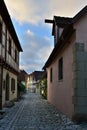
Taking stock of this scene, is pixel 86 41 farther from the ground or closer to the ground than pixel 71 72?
farther from the ground

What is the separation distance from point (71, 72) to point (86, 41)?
1.40 m

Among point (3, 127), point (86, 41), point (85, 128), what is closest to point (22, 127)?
point (3, 127)

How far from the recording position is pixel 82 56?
9180 millimetres

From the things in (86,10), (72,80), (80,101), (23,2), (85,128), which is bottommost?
(85,128)

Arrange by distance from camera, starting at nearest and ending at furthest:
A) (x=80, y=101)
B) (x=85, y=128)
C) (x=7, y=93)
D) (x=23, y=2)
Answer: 1. (x=85, y=128)
2. (x=80, y=101)
3. (x=23, y=2)
4. (x=7, y=93)

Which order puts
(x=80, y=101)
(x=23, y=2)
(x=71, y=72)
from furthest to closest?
(x=23, y=2)
(x=71, y=72)
(x=80, y=101)

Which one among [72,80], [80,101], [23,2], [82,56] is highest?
[23,2]

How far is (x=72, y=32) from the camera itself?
30.6 feet

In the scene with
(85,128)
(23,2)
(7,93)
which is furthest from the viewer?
(7,93)

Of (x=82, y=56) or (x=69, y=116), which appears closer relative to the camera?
(x=82, y=56)

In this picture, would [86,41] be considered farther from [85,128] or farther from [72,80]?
[85,128]

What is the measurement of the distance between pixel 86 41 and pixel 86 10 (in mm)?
1213

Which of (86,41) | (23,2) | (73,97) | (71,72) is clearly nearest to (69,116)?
(73,97)

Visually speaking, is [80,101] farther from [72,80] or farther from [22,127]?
[22,127]
